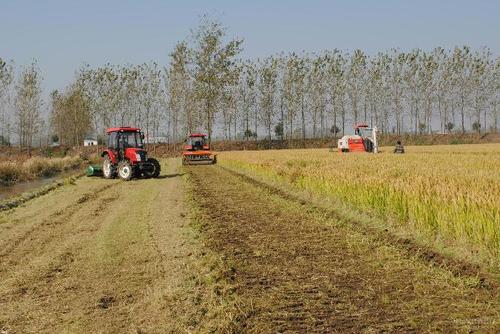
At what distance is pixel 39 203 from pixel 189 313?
1283 cm

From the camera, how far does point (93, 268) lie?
24.7 ft

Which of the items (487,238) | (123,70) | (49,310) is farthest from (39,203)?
(123,70)

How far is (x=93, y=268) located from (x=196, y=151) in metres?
30.0

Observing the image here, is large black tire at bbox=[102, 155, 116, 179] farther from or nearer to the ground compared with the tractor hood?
nearer to the ground

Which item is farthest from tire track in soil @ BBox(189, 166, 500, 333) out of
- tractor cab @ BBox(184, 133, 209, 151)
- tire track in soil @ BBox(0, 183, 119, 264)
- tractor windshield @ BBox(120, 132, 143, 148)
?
tractor cab @ BBox(184, 133, 209, 151)

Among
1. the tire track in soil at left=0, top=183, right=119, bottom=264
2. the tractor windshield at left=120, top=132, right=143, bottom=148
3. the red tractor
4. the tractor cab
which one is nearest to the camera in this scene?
the tire track in soil at left=0, top=183, right=119, bottom=264

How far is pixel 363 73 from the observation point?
236 ft

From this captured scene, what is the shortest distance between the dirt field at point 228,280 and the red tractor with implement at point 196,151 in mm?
25233

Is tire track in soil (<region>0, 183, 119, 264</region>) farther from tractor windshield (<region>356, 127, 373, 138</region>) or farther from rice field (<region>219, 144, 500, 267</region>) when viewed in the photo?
tractor windshield (<region>356, 127, 373, 138</region>)

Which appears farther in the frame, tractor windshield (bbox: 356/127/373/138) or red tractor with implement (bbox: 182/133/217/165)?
tractor windshield (bbox: 356/127/373/138)

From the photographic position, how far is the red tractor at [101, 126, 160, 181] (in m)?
23.5

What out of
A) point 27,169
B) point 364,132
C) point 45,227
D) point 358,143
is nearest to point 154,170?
point 27,169

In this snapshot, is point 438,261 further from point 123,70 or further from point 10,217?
point 123,70

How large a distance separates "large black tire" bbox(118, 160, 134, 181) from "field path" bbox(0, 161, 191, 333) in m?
8.71
